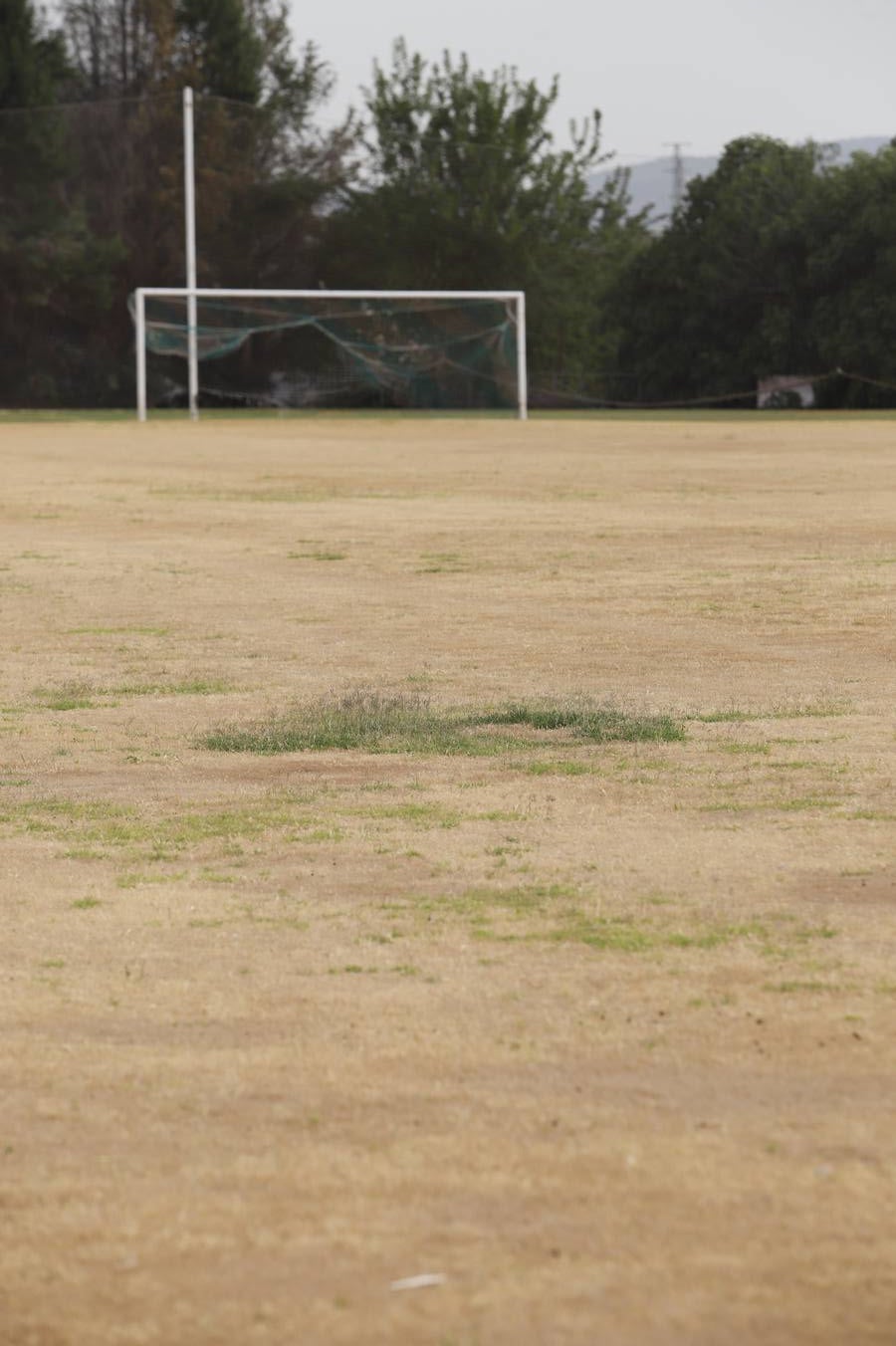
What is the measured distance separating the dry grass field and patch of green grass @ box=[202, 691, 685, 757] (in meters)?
0.03

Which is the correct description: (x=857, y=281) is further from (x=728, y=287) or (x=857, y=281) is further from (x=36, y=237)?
(x=36, y=237)

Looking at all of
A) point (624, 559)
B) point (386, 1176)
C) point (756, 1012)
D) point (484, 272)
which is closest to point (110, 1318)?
point (386, 1176)

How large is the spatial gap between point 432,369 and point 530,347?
17.5 metres

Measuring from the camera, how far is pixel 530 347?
6531 centimetres

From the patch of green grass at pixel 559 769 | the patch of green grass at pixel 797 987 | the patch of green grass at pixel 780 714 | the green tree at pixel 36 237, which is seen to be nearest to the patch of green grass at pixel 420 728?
the patch of green grass at pixel 780 714

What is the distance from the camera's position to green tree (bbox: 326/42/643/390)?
6369 centimetres

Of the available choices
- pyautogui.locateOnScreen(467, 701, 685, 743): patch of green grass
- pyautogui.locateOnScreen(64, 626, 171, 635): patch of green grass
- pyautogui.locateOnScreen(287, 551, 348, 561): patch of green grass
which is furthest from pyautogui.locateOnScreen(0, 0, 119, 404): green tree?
pyautogui.locateOnScreen(467, 701, 685, 743): patch of green grass

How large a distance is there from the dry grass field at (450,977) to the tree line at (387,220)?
45615mm

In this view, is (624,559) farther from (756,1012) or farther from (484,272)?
(484,272)

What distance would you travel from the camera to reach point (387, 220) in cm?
6362

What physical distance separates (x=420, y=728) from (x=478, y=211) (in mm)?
57052

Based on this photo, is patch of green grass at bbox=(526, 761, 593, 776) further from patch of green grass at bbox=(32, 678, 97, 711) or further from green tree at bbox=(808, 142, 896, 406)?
green tree at bbox=(808, 142, 896, 406)

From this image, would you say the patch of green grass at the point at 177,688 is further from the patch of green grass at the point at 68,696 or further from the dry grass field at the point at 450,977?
the patch of green grass at the point at 68,696

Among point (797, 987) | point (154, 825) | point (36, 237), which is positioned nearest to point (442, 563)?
point (154, 825)
